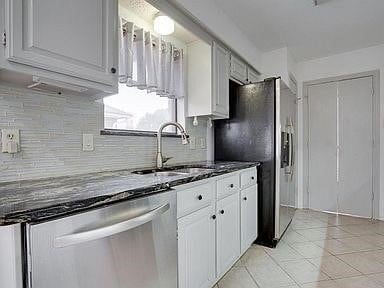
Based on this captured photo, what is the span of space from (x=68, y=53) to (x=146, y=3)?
94cm

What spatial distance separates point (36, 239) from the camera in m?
0.70

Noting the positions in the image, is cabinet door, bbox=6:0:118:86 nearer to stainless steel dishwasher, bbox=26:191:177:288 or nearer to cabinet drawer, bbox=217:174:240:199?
stainless steel dishwasher, bbox=26:191:177:288

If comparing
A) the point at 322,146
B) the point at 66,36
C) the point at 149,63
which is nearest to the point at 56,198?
the point at 66,36

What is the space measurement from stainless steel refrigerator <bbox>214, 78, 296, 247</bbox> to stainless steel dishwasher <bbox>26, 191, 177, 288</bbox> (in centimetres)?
161

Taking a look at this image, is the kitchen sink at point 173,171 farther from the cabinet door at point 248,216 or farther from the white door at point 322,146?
the white door at point 322,146

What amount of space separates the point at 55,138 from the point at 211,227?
44.4 inches

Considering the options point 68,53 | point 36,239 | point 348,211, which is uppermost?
point 68,53

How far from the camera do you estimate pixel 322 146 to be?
4.00m

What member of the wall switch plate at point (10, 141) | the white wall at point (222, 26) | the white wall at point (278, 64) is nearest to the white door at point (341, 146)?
the white wall at point (278, 64)

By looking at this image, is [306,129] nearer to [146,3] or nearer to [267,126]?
[267,126]

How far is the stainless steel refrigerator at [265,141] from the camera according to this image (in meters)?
2.57

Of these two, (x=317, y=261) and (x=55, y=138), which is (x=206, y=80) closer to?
(x=55, y=138)

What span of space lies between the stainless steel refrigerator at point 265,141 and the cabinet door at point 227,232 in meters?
0.65

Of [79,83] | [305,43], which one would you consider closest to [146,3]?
[79,83]
